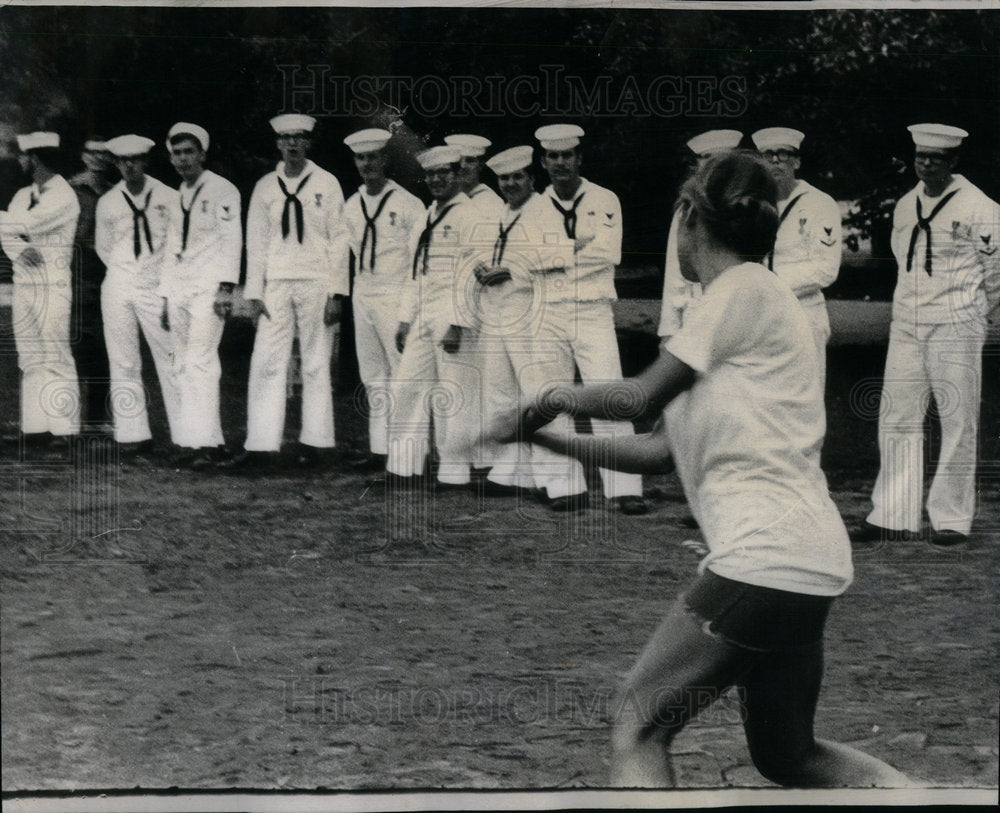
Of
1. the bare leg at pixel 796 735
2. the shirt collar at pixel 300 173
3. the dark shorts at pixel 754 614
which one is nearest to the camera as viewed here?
the dark shorts at pixel 754 614

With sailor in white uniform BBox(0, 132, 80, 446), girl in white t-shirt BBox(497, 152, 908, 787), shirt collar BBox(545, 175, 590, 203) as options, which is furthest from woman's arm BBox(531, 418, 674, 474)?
sailor in white uniform BBox(0, 132, 80, 446)

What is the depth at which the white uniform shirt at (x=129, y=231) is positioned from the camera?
15.2ft

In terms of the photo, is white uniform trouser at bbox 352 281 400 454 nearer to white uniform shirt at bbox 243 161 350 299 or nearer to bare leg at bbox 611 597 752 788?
white uniform shirt at bbox 243 161 350 299

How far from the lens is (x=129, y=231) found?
4.66 meters

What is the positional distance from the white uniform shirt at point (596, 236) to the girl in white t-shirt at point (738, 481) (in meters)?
A: 0.23

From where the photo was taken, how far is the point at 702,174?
14.9 ft

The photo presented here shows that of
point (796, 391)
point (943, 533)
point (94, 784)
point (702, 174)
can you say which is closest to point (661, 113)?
point (702, 174)

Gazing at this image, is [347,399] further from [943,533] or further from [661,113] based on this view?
[943,533]

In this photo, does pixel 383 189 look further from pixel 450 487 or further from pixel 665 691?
pixel 665 691

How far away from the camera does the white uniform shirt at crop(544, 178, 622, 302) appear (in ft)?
15.1

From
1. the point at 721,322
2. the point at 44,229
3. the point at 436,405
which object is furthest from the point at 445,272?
the point at 44,229

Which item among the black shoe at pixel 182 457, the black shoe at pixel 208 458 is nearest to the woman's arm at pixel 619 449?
the black shoe at pixel 208 458

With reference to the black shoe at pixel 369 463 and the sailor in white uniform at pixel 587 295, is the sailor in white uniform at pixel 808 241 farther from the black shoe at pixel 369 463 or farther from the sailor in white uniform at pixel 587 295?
the black shoe at pixel 369 463

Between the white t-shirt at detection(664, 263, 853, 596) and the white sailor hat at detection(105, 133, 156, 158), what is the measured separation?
1925 millimetres
